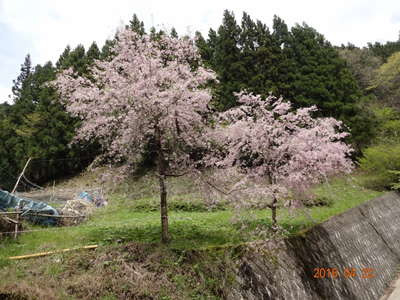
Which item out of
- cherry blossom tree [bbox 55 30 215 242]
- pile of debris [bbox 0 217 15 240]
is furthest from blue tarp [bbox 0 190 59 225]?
cherry blossom tree [bbox 55 30 215 242]

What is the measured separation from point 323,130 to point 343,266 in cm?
325

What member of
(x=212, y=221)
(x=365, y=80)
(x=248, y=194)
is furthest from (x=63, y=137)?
(x=365, y=80)

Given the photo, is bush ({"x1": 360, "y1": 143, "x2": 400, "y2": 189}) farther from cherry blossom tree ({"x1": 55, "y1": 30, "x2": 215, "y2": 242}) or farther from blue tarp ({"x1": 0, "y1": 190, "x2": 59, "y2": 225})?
blue tarp ({"x1": 0, "y1": 190, "x2": 59, "y2": 225})

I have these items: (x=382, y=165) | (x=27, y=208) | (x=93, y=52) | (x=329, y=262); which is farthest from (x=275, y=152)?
(x=93, y=52)

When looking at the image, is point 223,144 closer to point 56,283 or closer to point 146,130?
point 146,130

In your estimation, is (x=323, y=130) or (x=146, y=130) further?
(x=323, y=130)

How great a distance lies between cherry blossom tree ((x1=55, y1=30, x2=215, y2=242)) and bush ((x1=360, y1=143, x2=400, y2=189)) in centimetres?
1277

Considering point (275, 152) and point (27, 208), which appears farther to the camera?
point (27, 208)

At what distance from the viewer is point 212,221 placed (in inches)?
317

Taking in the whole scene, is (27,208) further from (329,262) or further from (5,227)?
(329,262)

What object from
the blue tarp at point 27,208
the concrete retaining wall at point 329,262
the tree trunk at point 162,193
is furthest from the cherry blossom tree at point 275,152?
the blue tarp at point 27,208
